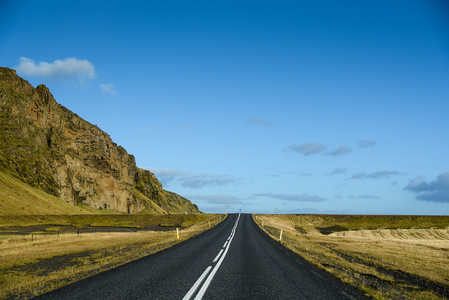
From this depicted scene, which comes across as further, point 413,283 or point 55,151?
point 55,151

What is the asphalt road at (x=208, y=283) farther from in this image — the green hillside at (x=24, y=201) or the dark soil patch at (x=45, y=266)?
the green hillside at (x=24, y=201)

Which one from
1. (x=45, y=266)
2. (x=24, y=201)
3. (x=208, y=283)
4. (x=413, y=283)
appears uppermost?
(x=208, y=283)

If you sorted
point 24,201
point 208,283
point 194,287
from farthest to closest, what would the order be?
1. point 24,201
2. point 208,283
3. point 194,287

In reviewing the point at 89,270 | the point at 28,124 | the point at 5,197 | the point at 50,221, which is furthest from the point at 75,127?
the point at 89,270

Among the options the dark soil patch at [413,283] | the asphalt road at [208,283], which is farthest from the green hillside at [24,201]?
the dark soil patch at [413,283]

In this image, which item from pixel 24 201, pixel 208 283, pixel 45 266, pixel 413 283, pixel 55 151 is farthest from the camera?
pixel 55 151

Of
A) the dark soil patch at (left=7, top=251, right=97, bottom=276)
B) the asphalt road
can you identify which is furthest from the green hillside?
the asphalt road

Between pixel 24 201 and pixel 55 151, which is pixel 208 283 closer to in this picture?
pixel 24 201

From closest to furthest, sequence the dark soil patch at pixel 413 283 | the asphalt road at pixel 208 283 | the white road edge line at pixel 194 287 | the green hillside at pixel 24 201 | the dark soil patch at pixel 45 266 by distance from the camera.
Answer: the white road edge line at pixel 194 287
the asphalt road at pixel 208 283
the dark soil patch at pixel 413 283
the dark soil patch at pixel 45 266
the green hillside at pixel 24 201

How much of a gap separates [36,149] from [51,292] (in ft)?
413

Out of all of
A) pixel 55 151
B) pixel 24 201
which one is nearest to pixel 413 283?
pixel 24 201

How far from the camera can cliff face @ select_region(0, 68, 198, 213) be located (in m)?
108

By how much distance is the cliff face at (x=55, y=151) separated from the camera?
108 meters

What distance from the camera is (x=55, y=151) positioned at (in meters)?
122
